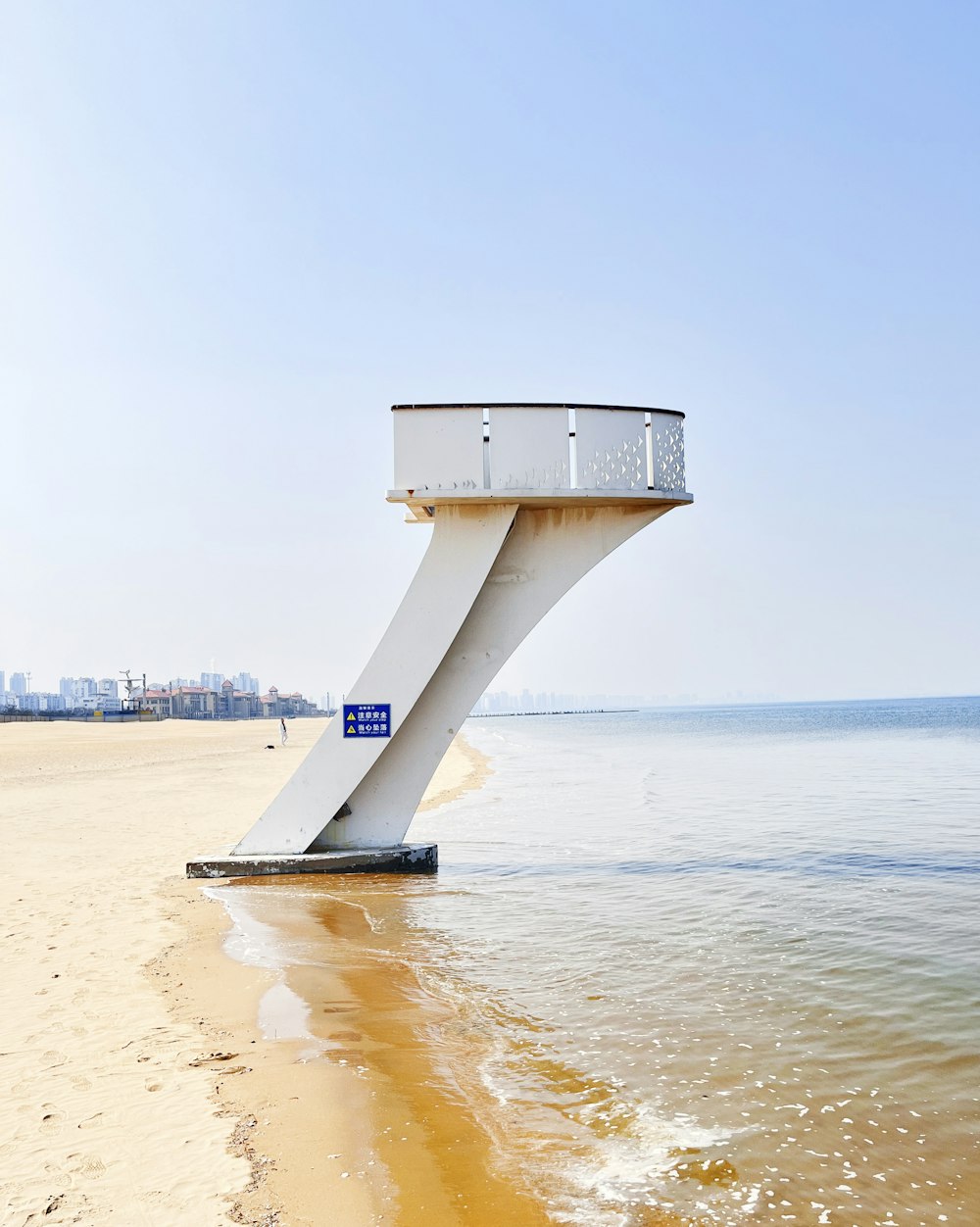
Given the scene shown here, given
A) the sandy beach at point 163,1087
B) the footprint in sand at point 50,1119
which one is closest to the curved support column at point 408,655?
the sandy beach at point 163,1087

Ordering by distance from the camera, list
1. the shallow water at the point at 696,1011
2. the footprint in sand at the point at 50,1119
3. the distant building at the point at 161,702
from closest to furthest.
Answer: the shallow water at the point at 696,1011 < the footprint in sand at the point at 50,1119 < the distant building at the point at 161,702

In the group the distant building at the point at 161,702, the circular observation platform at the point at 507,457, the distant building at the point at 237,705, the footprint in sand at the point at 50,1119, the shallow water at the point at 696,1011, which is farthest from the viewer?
the distant building at the point at 237,705

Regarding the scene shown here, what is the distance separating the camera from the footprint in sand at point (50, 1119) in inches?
163

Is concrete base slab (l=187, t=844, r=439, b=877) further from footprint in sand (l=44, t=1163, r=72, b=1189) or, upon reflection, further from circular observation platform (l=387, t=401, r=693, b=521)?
footprint in sand (l=44, t=1163, r=72, b=1189)

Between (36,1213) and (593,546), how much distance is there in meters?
7.78

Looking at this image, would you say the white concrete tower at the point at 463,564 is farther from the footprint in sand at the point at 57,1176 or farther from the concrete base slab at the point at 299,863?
the footprint in sand at the point at 57,1176

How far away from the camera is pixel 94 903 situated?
8789 millimetres

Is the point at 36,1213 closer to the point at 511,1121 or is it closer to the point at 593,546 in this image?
the point at 511,1121

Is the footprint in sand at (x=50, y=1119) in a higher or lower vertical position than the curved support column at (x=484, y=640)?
lower

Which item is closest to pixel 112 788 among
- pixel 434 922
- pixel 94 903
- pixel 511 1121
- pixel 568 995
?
pixel 94 903

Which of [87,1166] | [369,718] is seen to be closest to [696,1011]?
[87,1166]

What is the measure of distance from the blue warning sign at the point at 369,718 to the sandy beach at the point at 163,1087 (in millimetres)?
1989

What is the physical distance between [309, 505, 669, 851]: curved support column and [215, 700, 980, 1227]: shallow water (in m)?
0.86

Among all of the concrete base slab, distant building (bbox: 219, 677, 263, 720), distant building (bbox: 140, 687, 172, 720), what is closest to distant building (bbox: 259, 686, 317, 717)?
distant building (bbox: 219, 677, 263, 720)
